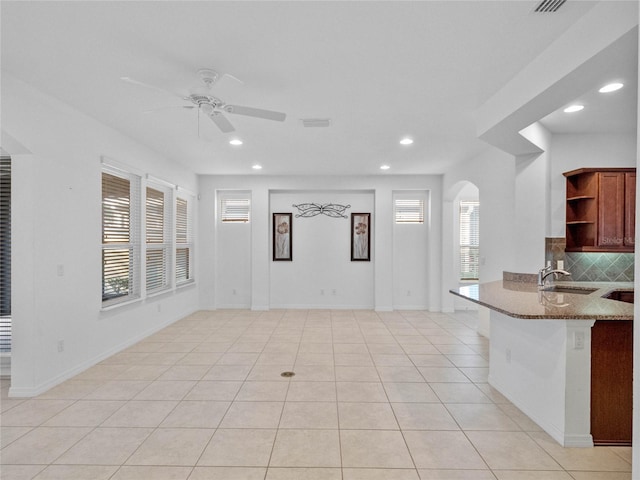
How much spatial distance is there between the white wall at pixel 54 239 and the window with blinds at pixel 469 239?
6.34m

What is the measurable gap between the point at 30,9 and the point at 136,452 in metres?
2.83

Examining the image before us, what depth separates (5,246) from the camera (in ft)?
11.2

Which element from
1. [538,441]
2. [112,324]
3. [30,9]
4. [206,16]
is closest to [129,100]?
[30,9]

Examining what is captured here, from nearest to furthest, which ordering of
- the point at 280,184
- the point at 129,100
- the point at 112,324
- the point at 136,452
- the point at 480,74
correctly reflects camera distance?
the point at 136,452 → the point at 480,74 → the point at 129,100 → the point at 112,324 → the point at 280,184

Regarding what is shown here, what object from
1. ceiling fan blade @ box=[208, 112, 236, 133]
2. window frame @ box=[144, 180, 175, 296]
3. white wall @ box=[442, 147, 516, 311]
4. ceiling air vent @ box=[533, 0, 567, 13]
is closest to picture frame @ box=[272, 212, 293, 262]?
window frame @ box=[144, 180, 175, 296]

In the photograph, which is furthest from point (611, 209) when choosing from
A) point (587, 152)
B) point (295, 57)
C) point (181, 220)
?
point (181, 220)

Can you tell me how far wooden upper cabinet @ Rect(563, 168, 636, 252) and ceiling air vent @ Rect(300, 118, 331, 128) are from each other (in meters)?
Answer: 2.84

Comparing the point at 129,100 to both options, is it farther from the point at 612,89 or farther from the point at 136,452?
the point at 612,89

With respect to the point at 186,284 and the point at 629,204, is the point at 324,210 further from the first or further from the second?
the point at 629,204

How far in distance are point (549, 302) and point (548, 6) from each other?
2071 mm

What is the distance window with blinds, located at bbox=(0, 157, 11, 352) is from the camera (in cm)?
341

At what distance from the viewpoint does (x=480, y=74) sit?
9.17 ft

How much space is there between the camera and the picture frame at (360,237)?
728cm

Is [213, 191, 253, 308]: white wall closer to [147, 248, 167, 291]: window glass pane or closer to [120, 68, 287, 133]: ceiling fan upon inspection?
[147, 248, 167, 291]: window glass pane
